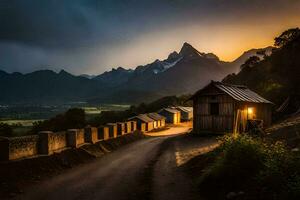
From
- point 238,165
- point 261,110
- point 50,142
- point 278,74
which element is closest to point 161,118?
point 278,74

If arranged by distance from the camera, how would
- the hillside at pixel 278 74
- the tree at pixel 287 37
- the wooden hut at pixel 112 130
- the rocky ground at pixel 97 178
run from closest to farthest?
the rocky ground at pixel 97 178
the wooden hut at pixel 112 130
the hillside at pixel 278 74
the tree at pixel 287 37

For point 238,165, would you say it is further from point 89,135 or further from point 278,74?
point 278,74

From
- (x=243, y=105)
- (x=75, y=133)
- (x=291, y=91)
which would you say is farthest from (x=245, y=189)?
(x=291, y=91)

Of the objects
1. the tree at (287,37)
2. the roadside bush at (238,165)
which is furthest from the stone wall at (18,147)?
the tree at (287,37)

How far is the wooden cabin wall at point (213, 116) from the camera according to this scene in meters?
33.6

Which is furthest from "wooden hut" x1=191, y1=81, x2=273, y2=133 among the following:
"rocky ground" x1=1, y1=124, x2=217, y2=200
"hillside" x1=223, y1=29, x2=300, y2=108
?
"hillside" x1=223, y1=29, x2=300, y2=108

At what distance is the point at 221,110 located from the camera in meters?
34.3

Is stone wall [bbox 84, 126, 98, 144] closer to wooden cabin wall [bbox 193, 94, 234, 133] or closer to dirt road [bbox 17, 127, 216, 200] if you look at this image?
dirt road [bbox 17, 127, 216, 200]

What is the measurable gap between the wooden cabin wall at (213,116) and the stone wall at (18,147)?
2068 centimetres

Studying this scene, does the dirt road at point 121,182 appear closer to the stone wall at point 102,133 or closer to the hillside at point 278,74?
the stone wall at point 102,133

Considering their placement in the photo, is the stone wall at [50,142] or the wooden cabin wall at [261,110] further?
the wooden cabin wall at [261,110]

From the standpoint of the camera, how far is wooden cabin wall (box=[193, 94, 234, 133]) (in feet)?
110

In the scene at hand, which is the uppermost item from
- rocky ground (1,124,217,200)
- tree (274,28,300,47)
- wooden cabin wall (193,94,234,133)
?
tree (274,28,300,47)

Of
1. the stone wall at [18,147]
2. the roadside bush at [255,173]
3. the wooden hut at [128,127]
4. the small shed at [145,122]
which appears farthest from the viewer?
the small shed at [145,122]
